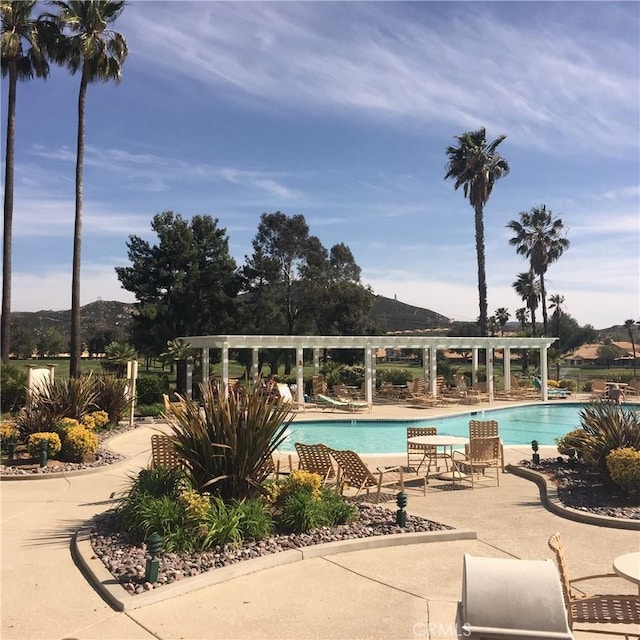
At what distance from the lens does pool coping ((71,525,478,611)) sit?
4.44 m

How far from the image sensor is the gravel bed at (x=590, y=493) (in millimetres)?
6980

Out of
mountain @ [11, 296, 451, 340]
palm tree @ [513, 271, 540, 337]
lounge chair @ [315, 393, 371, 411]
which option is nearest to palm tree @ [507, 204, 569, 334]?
palm tree @ [513, 271, 540, 337]

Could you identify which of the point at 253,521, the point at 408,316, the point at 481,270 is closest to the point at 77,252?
the point at 253,521

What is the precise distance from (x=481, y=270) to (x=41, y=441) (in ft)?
94.2

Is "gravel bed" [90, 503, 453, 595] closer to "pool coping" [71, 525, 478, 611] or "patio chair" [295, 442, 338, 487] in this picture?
"pool coping" [71, 525, 478, 611]

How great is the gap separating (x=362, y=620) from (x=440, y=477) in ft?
16.9

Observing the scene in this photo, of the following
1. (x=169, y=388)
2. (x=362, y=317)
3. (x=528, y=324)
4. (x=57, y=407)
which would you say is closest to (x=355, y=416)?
(x=169, y=388)

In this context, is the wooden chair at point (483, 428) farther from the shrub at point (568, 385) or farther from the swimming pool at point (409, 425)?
the shrub at point (568, 385)

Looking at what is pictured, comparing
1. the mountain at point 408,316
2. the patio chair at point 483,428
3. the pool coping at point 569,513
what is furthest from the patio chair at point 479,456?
the mountain at point 408,316

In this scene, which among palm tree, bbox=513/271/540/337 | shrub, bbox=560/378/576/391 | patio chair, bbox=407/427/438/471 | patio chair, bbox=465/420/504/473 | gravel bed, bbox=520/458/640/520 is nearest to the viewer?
gravel bed, bbox=520/458/640/520

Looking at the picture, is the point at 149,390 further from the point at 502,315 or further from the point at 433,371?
the point at 502,315

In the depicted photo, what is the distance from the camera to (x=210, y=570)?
16.2 feet

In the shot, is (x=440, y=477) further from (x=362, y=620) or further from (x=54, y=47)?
(x=54, y=47)

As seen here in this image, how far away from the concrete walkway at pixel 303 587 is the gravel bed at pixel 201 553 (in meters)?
0.25
